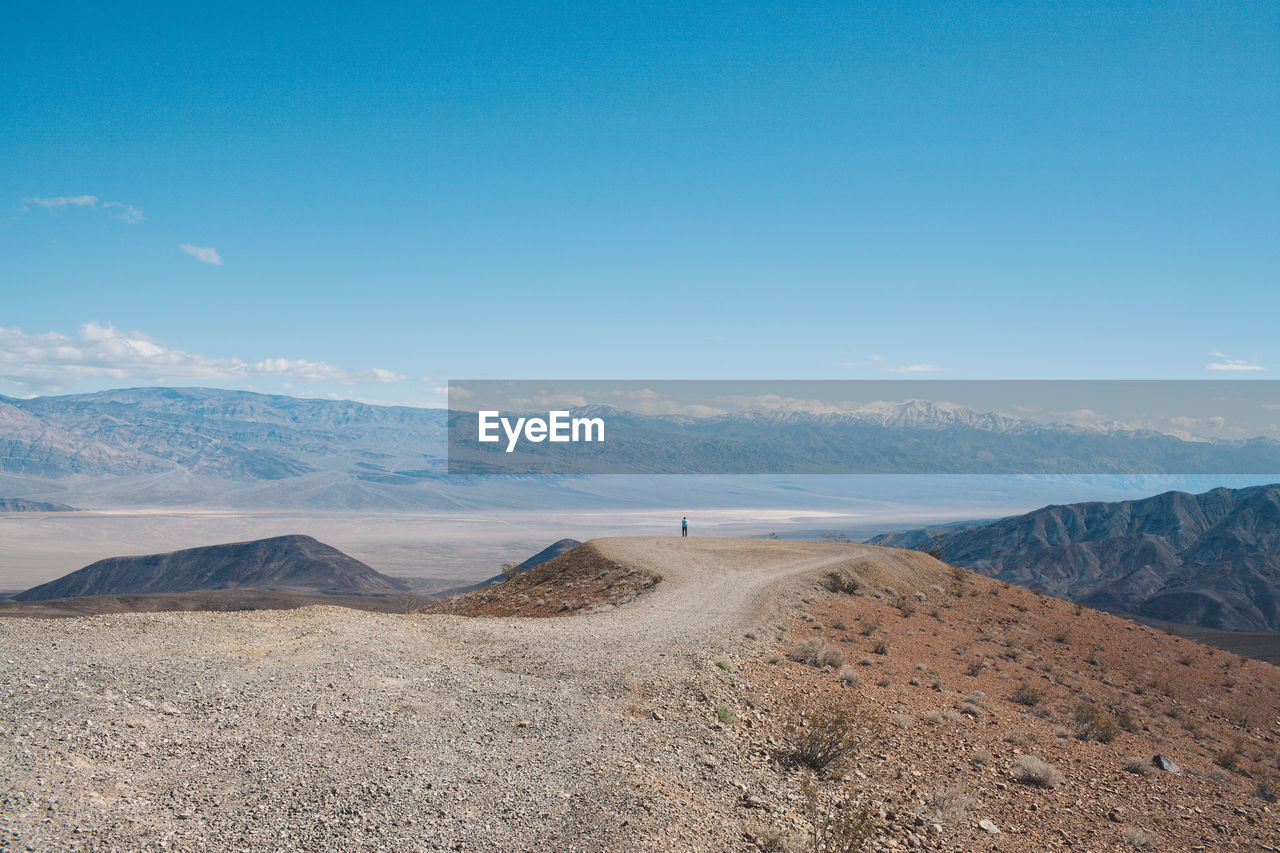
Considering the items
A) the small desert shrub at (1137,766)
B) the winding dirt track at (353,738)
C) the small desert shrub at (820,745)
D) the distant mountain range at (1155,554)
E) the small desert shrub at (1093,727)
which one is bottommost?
the distant mountain range at (1155,554)

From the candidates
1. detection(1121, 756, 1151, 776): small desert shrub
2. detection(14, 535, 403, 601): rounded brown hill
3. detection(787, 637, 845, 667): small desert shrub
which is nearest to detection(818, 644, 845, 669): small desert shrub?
detection(787, 637, 845, 667): small desert shrub

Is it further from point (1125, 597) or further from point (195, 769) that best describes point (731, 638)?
point (1125, 597)

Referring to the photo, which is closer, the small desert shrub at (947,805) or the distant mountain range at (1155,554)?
the small desert shrub at (947,805)

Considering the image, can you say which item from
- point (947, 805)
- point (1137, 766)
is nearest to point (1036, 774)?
point (947, 805)

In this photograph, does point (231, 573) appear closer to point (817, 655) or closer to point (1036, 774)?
point (817, 655)

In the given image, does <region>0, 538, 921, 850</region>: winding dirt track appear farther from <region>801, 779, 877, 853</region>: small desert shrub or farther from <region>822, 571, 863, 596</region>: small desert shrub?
<region>822, 571, 863, 596</region>: small desert shrub

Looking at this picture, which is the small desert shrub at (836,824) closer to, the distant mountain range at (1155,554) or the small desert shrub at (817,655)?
the small desert shrub at (817,655)

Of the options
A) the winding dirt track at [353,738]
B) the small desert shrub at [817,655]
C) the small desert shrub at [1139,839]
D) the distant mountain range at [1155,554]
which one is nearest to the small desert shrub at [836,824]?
the winding dirt track at [353,738]
